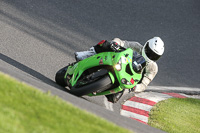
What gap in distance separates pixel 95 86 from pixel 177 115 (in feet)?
8.54

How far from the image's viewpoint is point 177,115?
8320 millimetres

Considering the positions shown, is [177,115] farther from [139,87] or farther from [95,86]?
[95,86]

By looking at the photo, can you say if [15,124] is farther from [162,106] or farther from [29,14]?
[29,14]

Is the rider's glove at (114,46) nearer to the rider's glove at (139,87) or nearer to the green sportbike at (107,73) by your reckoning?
A: the green sportbike at (107,73)

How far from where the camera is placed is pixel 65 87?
755 cm

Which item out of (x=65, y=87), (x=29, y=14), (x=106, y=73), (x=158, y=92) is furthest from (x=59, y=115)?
(x=29, y=14)

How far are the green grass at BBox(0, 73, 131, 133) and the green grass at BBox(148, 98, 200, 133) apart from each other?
114 inches

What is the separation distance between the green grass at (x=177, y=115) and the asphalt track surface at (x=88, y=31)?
80 cm

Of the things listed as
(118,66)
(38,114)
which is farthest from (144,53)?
(38,114)

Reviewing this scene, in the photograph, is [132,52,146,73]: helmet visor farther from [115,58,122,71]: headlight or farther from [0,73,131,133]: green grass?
[0,73,131,133]: green grass

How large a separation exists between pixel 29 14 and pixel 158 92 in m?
3.31

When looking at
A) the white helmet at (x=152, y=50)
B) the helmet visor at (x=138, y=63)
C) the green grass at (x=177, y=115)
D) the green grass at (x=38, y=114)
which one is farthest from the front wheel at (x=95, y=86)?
the green grass at (x=177, y=115)

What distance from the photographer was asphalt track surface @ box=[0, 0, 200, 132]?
26.8 feet

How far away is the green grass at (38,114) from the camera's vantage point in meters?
4.03
